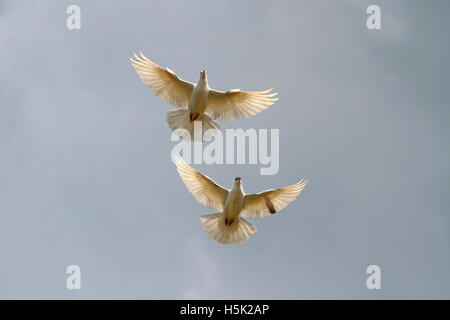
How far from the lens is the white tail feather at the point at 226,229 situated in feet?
62.6

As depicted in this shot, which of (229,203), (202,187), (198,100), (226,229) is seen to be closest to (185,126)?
(198,100)

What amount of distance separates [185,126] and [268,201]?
3.40m

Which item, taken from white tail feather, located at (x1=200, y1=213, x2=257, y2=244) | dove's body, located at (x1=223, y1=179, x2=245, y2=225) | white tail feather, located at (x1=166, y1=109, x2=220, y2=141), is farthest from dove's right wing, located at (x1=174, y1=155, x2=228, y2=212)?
white tail feather, located at (x1=166, y1=109, x2=220, y2=141)

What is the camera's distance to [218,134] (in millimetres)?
19406

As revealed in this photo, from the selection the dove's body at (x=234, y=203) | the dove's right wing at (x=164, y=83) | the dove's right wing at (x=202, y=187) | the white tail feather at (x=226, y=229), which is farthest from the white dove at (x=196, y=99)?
the white tail feather at (x=226, y=229)

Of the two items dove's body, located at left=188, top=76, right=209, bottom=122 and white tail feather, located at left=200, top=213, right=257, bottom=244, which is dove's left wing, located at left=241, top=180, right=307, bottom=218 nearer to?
white tail feather, located at left=200, top=213, right=257, bottom=244

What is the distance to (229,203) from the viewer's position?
18.8 metres

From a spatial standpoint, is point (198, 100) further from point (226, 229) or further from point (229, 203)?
point (226, 229)

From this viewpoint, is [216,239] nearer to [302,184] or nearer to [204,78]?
[302,184]

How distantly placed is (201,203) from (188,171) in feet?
3.60

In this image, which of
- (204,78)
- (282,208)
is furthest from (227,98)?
(282,208)
